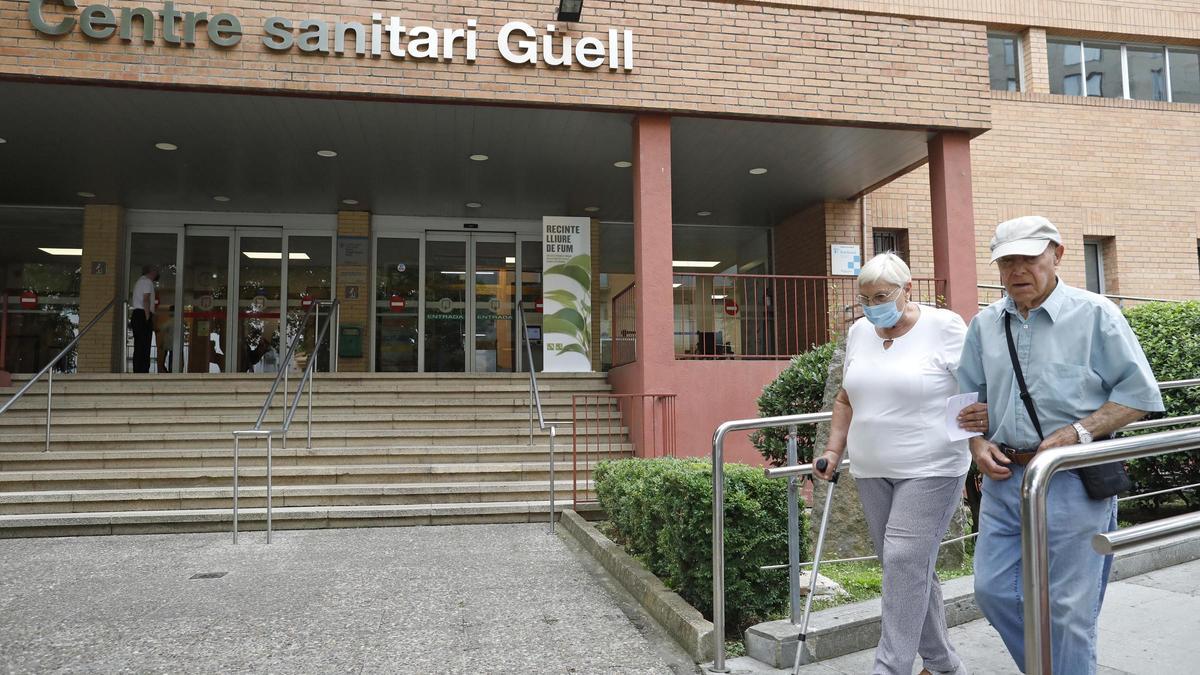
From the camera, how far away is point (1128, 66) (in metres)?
14.2

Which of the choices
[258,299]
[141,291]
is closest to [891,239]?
[258,299]

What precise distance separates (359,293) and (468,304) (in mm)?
1832

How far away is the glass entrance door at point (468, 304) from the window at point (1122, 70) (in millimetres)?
8790

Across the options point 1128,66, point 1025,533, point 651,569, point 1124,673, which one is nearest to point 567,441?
point 651,569

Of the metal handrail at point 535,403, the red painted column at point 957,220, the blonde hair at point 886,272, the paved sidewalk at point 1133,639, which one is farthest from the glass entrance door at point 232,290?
the blonde hair at point 886,272

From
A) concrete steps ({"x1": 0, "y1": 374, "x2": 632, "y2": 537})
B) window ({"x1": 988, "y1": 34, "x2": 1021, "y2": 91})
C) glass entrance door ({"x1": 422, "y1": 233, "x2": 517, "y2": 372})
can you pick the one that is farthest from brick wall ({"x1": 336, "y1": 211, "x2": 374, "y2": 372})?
window ({"x1": 988, "y1": 34, "x2": 1021, "y2": 91})

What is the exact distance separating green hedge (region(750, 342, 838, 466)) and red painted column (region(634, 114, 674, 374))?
1.85 m

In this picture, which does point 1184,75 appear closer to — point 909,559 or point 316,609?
point 909,559

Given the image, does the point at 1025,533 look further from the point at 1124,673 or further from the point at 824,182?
the point at 824,182

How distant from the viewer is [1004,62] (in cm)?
1386

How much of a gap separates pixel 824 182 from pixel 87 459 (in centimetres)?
1004

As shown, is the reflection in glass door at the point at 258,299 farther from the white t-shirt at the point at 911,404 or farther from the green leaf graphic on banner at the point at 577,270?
the white t-shirt at the point at 911,404

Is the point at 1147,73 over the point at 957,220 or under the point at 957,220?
over

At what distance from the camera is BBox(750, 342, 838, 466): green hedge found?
719cm
